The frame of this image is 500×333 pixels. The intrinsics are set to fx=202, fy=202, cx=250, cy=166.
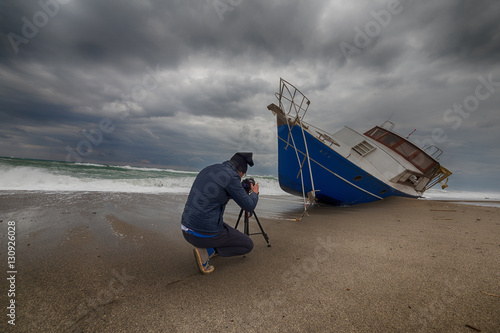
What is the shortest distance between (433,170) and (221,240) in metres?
11.2

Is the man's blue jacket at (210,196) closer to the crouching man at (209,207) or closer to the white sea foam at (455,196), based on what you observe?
the crouching man at (209,207)

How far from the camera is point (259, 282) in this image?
224 centimetres

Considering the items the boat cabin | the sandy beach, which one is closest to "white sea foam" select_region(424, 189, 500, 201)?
the boat cabin

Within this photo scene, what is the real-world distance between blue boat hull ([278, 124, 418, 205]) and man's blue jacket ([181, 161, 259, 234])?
434cm

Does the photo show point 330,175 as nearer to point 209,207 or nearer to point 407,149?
point 407,149

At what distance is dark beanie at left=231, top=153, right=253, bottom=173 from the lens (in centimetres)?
270

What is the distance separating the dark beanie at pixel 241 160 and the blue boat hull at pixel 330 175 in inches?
153

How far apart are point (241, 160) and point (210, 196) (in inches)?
26.1

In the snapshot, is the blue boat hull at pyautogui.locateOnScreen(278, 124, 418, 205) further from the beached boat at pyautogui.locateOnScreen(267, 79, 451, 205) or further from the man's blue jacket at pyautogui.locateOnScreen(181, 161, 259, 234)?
the man's blue jacket at pyautogui.locateOnScreen(181, 161, 259, 234)

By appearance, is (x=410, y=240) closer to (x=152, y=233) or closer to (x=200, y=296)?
(x=200, y=296)

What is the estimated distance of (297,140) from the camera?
727cm

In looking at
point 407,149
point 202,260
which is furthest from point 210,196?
point 407,149

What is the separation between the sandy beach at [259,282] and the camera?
1603 millimetres

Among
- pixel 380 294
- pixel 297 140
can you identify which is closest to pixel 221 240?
pixel 380 294
